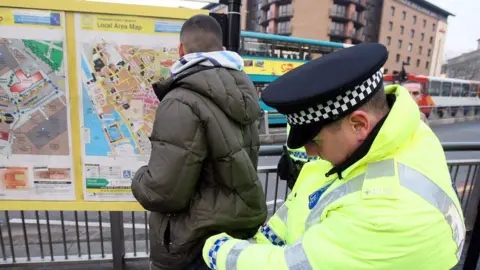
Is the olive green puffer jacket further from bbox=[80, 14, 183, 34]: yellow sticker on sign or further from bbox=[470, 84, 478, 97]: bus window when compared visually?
bbox=[470, 84, 478, 97]: bus window

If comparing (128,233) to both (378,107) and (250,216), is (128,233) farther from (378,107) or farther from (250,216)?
(378,107)

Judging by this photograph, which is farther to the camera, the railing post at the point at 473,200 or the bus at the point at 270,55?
the bus at the point at 270,55

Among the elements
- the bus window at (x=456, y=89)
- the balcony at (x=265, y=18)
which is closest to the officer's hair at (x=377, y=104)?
the bus window at (x=456, y=89)

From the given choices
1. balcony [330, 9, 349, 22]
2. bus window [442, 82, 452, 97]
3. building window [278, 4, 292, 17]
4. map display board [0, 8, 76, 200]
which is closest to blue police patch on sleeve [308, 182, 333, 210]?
map display board [0, 8, 76, 200]

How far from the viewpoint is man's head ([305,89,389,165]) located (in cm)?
90

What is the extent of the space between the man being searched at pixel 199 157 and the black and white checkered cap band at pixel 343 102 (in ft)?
2.46

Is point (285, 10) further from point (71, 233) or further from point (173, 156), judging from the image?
point (173, 156)

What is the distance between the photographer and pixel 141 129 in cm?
240

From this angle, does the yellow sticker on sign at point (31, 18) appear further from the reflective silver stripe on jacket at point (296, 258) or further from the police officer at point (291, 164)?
the reflective silver stripe on jacket at point (296, 258)

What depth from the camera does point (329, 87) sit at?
0.85 meters

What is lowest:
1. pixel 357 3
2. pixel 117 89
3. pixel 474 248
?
pixel 474 248

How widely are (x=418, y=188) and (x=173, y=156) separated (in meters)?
1.06

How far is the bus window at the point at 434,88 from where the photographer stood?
22862mm

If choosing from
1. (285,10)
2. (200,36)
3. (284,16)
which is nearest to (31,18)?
(200,36)
